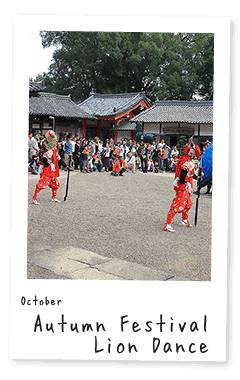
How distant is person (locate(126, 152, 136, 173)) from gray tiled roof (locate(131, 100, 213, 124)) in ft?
11.5

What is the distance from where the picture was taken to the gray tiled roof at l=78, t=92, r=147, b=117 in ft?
70.3

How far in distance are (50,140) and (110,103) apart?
16.8 metres

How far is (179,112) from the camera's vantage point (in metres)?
18.8

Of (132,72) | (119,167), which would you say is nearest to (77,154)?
(119,167)

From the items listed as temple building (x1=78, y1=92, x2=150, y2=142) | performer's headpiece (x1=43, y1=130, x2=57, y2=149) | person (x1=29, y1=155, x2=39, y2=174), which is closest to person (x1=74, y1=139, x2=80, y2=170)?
person (x1=29, y1=155, x2=39, y2=174)

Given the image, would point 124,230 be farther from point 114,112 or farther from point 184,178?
point 114,112

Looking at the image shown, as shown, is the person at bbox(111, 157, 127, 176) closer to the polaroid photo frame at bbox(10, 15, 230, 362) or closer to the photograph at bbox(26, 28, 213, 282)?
the photograph at bbox(26, 28, 213, 282)

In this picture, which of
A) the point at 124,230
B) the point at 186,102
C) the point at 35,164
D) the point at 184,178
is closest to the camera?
the point at 184,178
